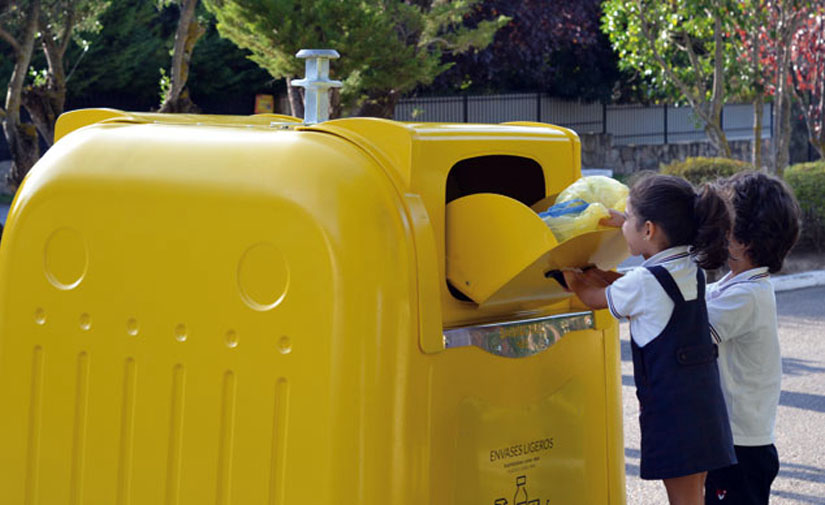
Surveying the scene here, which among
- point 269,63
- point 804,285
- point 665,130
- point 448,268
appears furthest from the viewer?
point 665,130

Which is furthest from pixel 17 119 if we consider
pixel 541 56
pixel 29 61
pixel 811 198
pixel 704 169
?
pixel 541 56

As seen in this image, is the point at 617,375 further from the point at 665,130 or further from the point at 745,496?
the point at 665,130

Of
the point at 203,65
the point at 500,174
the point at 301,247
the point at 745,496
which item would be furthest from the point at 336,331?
the point at 203,65

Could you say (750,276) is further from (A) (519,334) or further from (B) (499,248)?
(B) (499,248)

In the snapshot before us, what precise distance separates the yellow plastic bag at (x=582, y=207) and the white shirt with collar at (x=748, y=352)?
0.58m

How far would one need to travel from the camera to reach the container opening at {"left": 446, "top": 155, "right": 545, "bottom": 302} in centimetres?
325

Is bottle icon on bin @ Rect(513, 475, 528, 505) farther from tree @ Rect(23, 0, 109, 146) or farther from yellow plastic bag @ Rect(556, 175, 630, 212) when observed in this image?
tree @ Rect(23, 0, 109, 146)

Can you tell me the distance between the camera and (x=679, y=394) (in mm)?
2883

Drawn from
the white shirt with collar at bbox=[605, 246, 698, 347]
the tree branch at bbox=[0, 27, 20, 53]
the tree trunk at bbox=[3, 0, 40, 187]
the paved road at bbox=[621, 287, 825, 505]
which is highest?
the tree branch at bbox=[0, 27, 20, 53]

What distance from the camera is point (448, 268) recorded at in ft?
9.00

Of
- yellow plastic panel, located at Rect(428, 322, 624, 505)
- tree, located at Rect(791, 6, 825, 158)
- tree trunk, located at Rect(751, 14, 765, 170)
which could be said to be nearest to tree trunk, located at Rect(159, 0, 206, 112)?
tree trunk, located at Rect(751, 14, 765, 170)

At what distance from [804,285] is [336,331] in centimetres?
937

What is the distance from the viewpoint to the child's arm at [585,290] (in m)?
2.87

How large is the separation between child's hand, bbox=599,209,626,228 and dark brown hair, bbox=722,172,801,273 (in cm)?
58
